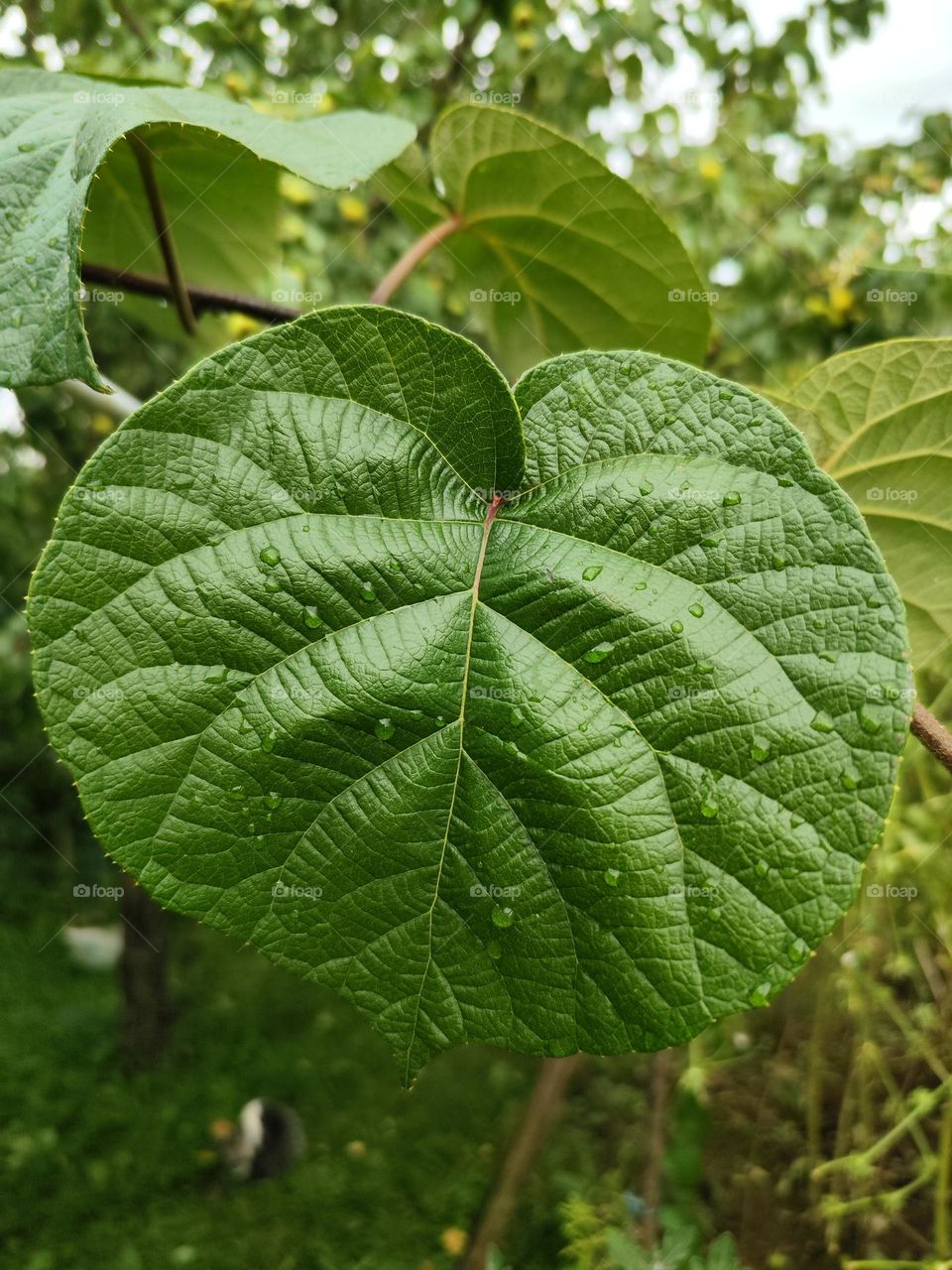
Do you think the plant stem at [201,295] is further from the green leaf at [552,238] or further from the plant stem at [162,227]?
the green leaf at [552,238]

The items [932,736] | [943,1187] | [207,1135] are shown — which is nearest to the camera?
[932,736]

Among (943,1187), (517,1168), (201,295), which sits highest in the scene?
(201,295)

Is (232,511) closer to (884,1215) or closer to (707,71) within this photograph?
(884,1215)

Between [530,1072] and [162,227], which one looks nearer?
[162,227]

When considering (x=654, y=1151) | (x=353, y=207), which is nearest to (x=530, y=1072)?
(x=654, y=1151)

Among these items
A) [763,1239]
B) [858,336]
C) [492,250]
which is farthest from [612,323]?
[763,1239]

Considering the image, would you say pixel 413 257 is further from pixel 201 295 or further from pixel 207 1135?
pixel 207 1135

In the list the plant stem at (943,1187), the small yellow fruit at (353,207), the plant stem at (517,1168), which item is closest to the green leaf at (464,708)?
the plant stem at (943,1187)
